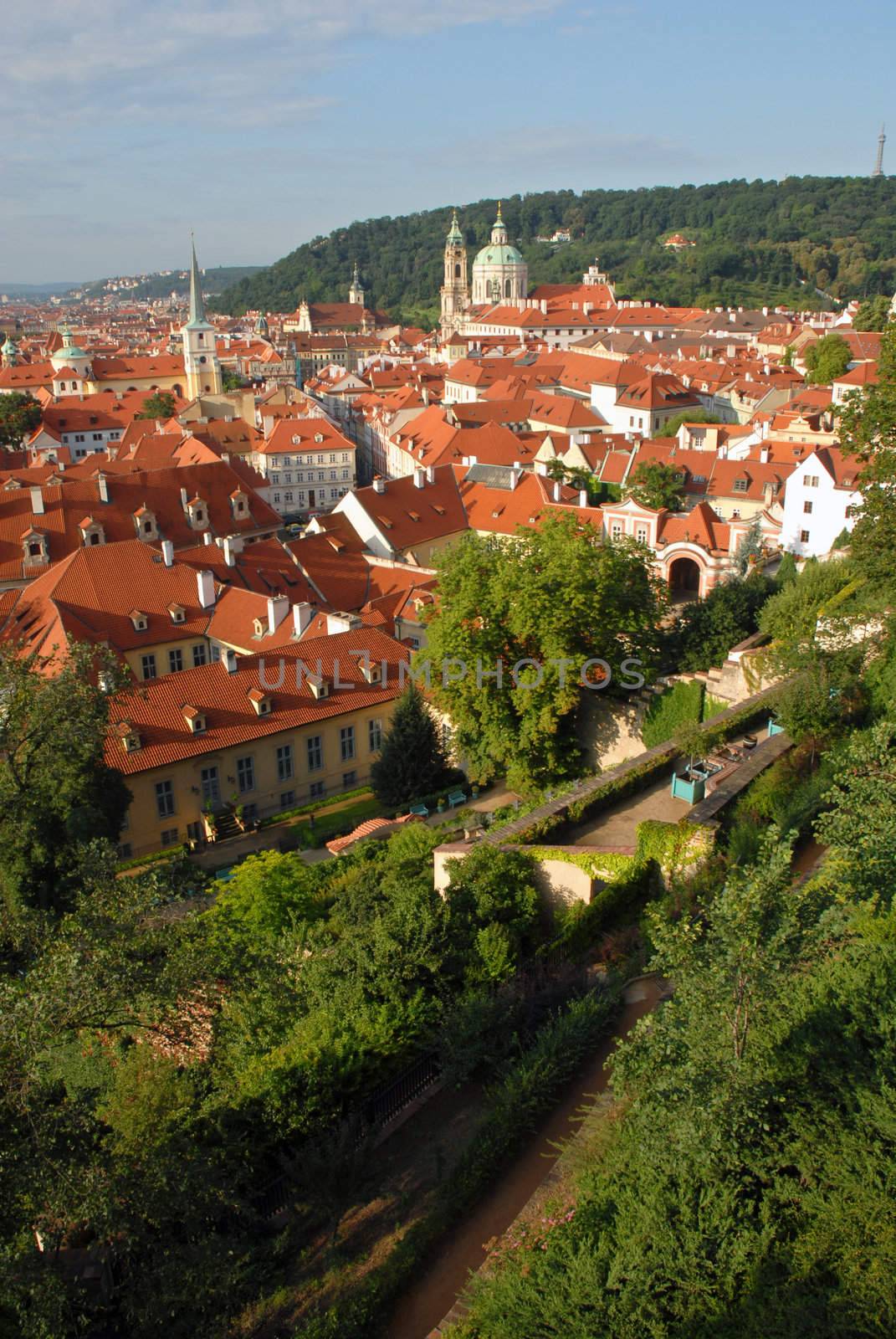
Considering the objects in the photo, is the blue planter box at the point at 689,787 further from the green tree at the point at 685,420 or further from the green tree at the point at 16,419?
the green tree at the point at 16,419

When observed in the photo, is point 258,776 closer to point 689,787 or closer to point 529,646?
point 529,646

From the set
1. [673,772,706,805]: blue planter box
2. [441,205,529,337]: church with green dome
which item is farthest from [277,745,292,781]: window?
[441,205,529,337]: church with green dome

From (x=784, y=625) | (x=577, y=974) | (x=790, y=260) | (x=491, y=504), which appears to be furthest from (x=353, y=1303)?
(x=790, y=260)

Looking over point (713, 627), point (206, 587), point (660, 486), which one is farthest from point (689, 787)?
point (660, 486)

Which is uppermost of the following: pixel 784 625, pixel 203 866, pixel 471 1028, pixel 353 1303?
pixel 784 625

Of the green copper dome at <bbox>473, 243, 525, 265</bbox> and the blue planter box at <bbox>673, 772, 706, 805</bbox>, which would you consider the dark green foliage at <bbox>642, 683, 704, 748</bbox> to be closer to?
the blue planter box at <bbox>673, 772, 706, 805</bbox>

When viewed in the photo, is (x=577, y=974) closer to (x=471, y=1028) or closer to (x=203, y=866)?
(x=471, y=1028)
